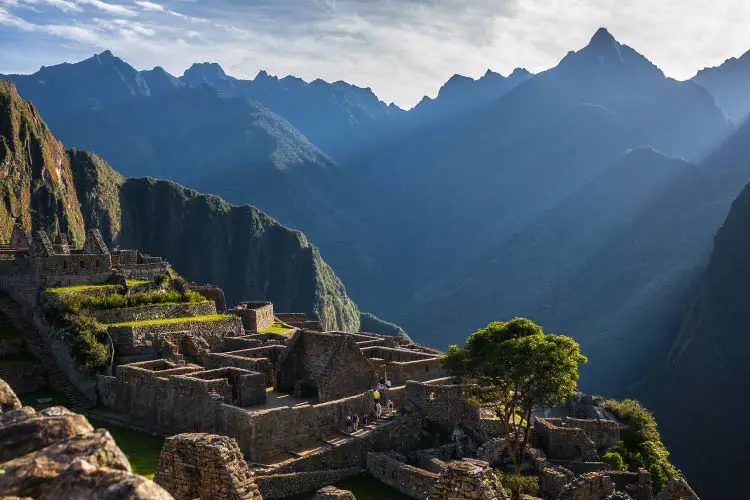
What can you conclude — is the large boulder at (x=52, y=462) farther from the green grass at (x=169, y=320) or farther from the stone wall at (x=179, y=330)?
the green grass at (x=169, y=320)

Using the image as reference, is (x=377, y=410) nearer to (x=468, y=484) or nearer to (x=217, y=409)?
(x=217, y=409)

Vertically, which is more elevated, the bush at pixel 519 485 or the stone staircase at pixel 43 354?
the stone staircase at pixel 43 354

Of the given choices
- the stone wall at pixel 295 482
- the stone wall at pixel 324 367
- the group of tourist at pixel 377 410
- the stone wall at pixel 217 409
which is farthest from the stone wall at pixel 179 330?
the stone wall at pixel 295 482

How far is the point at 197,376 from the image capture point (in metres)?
23.8

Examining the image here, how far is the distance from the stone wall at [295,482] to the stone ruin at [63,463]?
43.6 ft

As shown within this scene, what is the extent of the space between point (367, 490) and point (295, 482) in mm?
2131

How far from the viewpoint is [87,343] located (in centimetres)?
2605

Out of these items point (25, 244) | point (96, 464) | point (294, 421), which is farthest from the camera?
point (25, 244)

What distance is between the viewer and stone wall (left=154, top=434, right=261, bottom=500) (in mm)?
9750

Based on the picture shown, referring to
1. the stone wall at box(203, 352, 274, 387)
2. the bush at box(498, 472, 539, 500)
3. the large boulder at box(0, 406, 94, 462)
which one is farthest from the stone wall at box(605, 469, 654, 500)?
the large boulder at box(0, 406, 94, 462)

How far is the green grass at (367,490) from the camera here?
730 inches

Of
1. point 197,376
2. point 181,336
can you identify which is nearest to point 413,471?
point 197,376

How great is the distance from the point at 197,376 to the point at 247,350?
15.5 ft

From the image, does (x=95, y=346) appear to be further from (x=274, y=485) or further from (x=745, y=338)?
(x=745, y=338)
